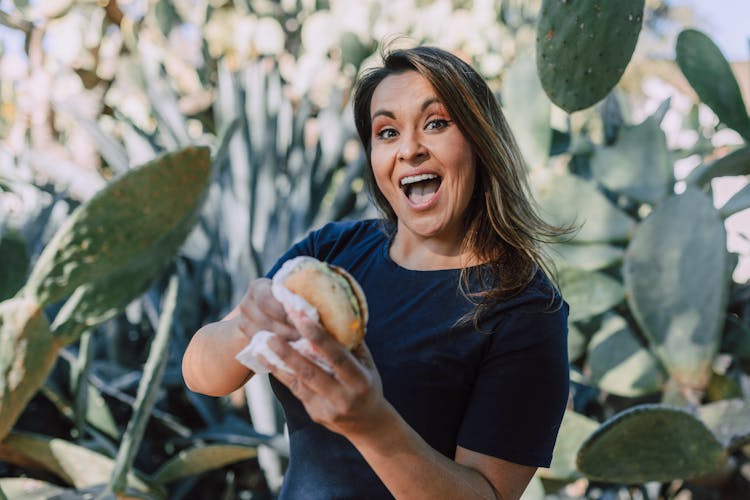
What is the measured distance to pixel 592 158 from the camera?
197cm

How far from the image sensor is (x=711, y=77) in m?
1.49

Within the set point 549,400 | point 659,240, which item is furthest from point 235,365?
point 659,240

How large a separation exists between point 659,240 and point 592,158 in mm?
388

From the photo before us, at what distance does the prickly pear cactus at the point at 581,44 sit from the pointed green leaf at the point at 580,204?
0.61 meters

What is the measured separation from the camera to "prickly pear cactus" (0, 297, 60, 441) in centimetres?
144

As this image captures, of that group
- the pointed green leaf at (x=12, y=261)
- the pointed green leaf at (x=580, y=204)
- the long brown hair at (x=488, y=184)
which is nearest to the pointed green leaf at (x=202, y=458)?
the pointed green leaf at (x=12, y=261)

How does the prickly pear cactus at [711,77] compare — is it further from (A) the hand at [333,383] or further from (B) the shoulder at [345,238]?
(A) the hand at [333,383]

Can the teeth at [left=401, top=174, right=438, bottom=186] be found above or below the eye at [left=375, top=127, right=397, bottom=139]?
below

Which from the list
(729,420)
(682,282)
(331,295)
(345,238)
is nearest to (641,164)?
(682,282)

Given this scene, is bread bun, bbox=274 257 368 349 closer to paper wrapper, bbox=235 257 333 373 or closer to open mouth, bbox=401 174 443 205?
paper wrapper, bbox=235 257 333 373

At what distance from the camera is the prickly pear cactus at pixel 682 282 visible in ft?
5.17

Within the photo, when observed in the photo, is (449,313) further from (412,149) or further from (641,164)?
(641,164)

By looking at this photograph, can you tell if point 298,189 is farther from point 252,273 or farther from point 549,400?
point 549,400

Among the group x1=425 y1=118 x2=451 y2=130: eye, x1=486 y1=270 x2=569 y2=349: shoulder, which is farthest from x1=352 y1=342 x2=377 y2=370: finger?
x1=425 y1=118 x2=451 y2=130: eye
